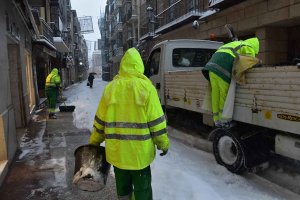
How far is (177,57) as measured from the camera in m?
A: 8.56

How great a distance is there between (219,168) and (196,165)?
0.39m

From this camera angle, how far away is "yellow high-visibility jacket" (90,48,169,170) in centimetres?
315

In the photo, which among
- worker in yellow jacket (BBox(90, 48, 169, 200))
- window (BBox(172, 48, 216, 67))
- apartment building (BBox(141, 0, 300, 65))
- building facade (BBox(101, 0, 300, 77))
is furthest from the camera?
building facade (BBox(101, 0, 300, 77))

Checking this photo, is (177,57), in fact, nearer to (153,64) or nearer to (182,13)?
(153,64)

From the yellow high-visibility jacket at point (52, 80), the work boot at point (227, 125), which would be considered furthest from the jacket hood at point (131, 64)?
the yellow high-visibility jacket at point (52, 80)

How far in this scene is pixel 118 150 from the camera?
3.19 m

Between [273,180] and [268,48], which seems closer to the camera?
[273,180]

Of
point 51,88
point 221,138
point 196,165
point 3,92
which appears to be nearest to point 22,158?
point 3,92

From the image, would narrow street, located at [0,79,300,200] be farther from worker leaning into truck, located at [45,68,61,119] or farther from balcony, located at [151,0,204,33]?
balcony, located at [151,0,204,33]

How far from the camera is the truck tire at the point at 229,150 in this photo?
16.8 feet

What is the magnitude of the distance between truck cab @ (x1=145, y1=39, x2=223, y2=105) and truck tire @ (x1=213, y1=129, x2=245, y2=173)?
9.65 ft

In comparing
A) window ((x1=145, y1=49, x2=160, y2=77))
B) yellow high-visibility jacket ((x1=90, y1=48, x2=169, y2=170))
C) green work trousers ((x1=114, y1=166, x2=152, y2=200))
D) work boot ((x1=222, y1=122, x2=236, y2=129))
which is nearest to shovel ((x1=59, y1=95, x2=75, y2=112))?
window ((x1=145, y1=49, x2=160, y2=77))

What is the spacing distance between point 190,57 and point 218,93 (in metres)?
3.56

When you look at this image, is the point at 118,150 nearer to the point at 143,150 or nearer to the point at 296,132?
the point at 143,150
